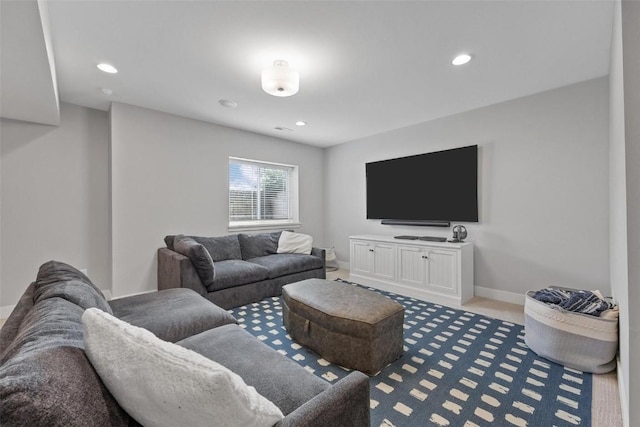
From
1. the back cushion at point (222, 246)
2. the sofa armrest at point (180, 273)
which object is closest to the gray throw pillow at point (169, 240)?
the sofa armrest at point (180, 273)

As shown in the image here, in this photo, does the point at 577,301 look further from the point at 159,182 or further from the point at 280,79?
the point at 159,182

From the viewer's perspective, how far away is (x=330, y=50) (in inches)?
89.4

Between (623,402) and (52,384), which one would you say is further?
(623,402)

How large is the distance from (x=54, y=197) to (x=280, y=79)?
3.17m

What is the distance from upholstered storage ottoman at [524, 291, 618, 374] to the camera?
6.18ft

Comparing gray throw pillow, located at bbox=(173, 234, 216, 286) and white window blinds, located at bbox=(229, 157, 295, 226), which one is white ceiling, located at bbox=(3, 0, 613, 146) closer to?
white window blinds, located at bbox=(229, 157, 295, 226)

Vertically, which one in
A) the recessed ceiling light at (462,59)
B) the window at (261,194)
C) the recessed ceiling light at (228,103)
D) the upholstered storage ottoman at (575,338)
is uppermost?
the recessed ceiling light at (228,103)

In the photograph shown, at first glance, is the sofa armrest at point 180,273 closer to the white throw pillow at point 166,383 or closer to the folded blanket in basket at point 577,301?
the white throw pillow at point 166,383

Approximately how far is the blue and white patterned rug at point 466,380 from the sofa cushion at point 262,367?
26.0 inches

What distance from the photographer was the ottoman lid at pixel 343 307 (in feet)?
6.32

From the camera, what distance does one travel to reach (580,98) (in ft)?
9.42

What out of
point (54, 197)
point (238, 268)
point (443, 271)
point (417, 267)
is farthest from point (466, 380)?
point (54, 197)

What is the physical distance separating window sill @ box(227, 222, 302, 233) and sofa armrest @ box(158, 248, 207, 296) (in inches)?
46.4

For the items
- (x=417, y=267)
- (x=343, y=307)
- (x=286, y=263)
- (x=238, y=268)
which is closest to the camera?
(x=343, y=307)
